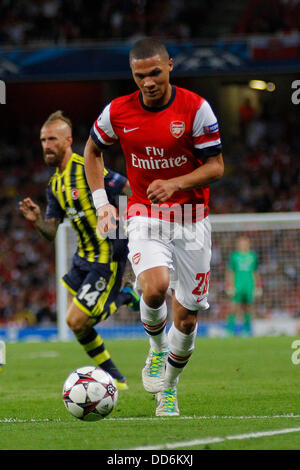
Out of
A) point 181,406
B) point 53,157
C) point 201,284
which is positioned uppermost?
point 53,157

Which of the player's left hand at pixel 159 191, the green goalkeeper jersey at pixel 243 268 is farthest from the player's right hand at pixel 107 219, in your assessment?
the green goalkeeper jersey at pixel 243 268

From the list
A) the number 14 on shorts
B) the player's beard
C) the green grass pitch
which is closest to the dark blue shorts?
the green grass pitch

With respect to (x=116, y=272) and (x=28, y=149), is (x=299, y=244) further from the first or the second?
(x=28, y=149)

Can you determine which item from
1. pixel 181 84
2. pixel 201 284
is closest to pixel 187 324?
pixel 201 284

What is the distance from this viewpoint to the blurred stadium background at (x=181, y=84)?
17.3 metres

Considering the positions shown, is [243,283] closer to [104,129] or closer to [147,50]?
[104,129]

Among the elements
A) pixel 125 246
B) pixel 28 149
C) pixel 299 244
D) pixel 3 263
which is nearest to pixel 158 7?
pixel 28 149

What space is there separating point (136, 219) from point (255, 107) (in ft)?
67.5

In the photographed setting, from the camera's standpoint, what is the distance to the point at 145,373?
663 centimetres

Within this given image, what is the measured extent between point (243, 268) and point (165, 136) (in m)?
10.8

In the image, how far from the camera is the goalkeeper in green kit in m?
16.6

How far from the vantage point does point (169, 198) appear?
6.09 metres

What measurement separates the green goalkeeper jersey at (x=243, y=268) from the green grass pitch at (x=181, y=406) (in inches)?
134

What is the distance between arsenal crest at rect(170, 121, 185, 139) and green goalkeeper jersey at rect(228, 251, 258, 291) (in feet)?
35.2
